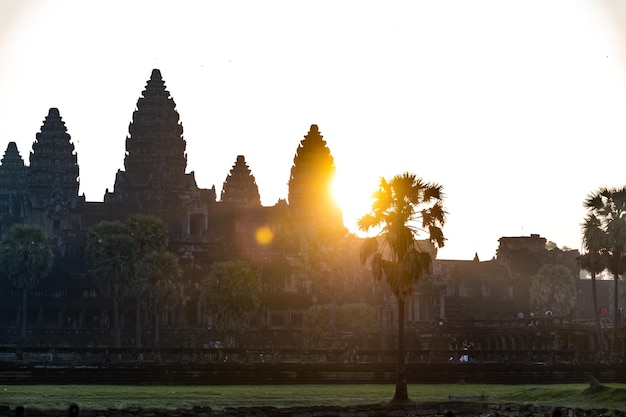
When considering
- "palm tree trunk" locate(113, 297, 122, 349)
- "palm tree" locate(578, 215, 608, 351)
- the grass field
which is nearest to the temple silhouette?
"palm tree trunk" locate(113, 297, 122, 349)

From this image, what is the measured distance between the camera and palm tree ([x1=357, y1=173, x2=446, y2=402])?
5788cm

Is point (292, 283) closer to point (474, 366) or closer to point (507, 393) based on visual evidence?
point (474, 366)

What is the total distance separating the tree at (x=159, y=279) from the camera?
121 m

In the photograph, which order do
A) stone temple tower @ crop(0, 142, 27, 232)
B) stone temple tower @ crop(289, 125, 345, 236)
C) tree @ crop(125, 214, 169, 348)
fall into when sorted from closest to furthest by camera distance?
tree @ crop(125, 214, 169, 348) → stone temple tower @ crop(289, 125, 345, 236) → stone temple tower @ crop(0, 142, 27, 232)

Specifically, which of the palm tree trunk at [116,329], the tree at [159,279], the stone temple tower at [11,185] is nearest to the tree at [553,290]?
the tree at [159,279]

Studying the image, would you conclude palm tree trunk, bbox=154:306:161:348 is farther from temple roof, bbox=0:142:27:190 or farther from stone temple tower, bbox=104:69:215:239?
temple roof, bbox=0:142:27:190

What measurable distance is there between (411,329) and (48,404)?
6664 cm

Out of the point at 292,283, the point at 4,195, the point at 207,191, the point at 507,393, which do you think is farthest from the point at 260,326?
the point at 507,393

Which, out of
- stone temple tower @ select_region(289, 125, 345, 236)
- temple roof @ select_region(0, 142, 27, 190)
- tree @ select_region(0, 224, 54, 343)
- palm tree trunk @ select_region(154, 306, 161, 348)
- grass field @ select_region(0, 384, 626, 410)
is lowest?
grass field @ select_region(0, 384, 626, 410)

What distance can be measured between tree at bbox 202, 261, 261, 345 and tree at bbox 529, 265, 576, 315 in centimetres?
3607

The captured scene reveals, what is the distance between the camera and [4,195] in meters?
175

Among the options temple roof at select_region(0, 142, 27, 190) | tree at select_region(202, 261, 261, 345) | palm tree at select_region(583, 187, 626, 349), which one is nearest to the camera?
palm tree at select_region(583, 187, 626, 349)

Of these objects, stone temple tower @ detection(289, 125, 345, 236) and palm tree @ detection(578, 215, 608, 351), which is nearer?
palm tree @ detection(578, 215, 608, 351)

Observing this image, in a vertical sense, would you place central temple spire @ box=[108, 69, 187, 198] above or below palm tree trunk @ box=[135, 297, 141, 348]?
above
